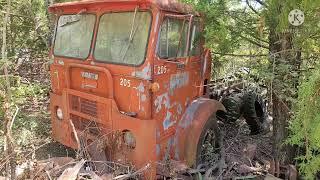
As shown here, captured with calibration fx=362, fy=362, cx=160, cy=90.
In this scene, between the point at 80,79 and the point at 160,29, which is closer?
the point at 160,29

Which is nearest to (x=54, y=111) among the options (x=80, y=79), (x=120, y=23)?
(x=80, y=79)

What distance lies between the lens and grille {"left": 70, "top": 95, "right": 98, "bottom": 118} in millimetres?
4488

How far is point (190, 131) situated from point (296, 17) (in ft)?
6.17

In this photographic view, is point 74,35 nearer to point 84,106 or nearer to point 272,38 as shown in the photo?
point 84,106

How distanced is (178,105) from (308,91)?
179 cm

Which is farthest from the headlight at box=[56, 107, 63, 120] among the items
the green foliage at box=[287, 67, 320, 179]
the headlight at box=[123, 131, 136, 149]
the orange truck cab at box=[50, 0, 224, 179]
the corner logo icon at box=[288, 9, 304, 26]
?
the corner logo icon at box=[288, 9, 304, 26]

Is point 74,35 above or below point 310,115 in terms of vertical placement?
above

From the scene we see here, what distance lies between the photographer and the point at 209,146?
505 cm

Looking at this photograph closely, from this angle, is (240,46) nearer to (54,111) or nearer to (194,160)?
(194,160)

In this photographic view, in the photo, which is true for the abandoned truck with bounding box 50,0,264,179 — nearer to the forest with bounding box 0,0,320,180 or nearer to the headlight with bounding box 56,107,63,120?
the headlight with bounding box 56,107,63,120

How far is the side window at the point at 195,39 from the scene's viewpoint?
184 inches

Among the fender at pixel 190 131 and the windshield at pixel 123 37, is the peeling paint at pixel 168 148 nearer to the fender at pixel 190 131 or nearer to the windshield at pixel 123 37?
the fender at pixel 190 131

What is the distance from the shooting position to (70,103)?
476 centimetres

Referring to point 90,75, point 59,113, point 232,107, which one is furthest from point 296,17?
point 59,113
